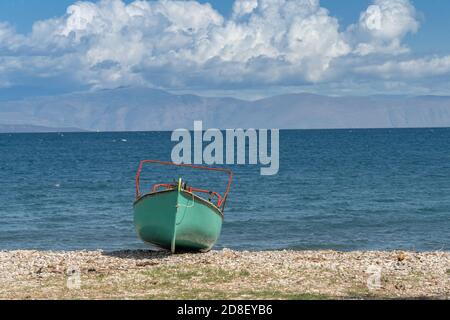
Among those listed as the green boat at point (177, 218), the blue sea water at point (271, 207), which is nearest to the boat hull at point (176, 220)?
the green boat at point (177, 218)

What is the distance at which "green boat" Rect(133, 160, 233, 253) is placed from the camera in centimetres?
2417

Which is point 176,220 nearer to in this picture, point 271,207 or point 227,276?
point 227,276

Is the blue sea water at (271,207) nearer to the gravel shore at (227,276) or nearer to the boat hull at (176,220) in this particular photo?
the boat hull at (176,220)

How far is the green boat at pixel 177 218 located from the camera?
2417cm

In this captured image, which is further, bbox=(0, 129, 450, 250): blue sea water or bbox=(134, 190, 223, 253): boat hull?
bbox=(0, 129, 450, 250): blue sea water

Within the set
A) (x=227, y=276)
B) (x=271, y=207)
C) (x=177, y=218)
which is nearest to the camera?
(x=227, y=276)

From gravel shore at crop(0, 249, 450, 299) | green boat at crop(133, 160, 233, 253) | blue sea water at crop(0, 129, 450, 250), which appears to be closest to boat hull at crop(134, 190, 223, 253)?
green boat at crop(133, 160, 233, 253)

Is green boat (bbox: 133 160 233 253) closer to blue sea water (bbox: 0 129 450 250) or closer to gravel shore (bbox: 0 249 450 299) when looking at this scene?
gravel shore (bbox: 0 249 450 299)

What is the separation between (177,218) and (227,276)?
4.36 metres

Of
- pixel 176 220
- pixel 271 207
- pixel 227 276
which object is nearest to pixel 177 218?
pixel 176 220

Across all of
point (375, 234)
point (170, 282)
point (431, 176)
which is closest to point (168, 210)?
point (170, 282)

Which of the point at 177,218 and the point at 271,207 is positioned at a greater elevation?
the point at 271,207

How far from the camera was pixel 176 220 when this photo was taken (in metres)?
24.2
